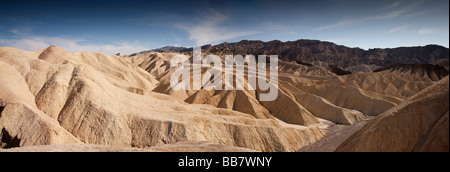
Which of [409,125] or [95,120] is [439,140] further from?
[95,120]

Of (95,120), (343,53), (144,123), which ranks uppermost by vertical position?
(343,53)

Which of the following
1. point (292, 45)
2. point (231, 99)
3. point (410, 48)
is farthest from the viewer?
point (292, 45)

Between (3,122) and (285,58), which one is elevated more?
(285,58)

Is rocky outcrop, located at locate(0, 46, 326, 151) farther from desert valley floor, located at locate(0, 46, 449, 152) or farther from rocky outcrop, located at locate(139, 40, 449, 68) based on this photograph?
rocky outcrop, located at locate(139, 40, 449, 68)

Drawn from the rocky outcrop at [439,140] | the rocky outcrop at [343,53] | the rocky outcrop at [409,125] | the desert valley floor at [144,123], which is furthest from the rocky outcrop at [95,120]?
the rocky outcrop at [343,53]

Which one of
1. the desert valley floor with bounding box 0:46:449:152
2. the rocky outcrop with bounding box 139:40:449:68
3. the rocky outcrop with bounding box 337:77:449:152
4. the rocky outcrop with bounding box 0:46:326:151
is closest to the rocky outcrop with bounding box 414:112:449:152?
the desert valley floor with bounding box 0:46:449:152

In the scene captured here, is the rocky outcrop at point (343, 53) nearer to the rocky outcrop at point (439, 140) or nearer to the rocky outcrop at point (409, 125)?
the rocky outcrop at point (409, 125)

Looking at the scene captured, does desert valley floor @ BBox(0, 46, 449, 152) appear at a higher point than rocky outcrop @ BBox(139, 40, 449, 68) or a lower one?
lower

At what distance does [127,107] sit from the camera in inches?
960

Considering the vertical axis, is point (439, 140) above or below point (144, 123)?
above

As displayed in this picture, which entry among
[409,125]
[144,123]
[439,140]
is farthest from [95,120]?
[439,140]
